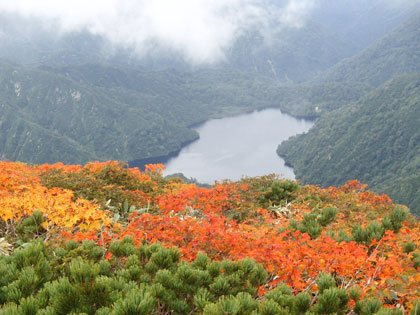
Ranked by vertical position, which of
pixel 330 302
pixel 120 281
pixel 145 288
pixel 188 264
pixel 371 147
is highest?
pixel 371 147

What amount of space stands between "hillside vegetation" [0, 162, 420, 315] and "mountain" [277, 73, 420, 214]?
503ft

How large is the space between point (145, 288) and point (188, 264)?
0.76 metres

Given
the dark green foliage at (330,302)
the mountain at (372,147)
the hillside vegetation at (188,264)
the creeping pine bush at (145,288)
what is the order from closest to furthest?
1. the creeping pine bush at (145,288)
2. the hillside vegetation at (188,264)
3. the dark green foliage at (330,302)
4. the mountain at (372,147)

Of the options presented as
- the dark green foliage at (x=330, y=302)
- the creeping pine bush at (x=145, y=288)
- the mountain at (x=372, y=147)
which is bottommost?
the dark green foliage at (x=330, y=302)

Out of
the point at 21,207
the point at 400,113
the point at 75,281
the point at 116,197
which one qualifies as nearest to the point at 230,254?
the point at 75,281

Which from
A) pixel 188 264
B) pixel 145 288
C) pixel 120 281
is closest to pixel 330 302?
pixel 188 264

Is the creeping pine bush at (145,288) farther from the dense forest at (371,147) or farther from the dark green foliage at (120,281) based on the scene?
the dense forest at (371,147)

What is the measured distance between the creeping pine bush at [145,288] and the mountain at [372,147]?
513ft

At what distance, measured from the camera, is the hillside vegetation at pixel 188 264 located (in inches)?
151

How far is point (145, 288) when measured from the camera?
4113 millimetres

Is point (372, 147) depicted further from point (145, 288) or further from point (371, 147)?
point (145, 288)

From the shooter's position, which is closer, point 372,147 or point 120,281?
point 120,281

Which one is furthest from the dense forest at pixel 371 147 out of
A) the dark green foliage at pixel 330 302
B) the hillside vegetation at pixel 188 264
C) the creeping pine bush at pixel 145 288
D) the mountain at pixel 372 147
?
the dark green foliage at pixel 330 302

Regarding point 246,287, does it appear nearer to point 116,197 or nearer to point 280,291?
point 280,291
